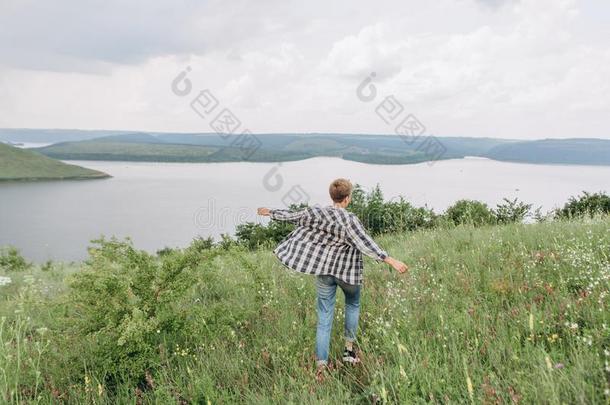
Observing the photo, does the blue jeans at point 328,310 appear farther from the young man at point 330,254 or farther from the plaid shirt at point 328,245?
the plaid shirt at point 328,245

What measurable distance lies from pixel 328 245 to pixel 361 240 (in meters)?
0.36

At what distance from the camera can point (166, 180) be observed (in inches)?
7515

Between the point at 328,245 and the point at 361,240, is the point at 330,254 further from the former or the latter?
the point at 361,240

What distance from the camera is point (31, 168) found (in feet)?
548

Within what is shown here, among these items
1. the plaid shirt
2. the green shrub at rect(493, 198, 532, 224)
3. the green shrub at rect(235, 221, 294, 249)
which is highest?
the plaid shirt

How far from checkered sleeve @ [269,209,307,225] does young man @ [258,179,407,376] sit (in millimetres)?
11

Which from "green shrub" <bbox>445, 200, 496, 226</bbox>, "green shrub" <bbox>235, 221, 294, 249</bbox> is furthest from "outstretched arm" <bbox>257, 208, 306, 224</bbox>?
"green shrub" <bbox>235, 221, 294, 249</bbox>

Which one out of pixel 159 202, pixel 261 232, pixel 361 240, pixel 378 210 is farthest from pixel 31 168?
pixel 361 240

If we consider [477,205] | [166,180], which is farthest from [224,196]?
[477,205]

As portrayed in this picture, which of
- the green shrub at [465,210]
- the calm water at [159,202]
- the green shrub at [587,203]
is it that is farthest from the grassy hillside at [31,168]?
the green shrub at [587,203]

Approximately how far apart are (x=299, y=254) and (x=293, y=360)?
3.39ft

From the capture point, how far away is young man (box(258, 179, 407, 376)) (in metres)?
4.08

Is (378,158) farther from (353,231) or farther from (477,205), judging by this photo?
(353,231)

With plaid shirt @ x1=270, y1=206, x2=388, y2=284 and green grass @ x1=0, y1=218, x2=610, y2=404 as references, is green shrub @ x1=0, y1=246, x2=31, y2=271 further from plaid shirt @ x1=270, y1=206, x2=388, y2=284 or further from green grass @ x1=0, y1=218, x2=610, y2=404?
plaid shirt @ x1=270, y1=206, x2=388, y2=284
